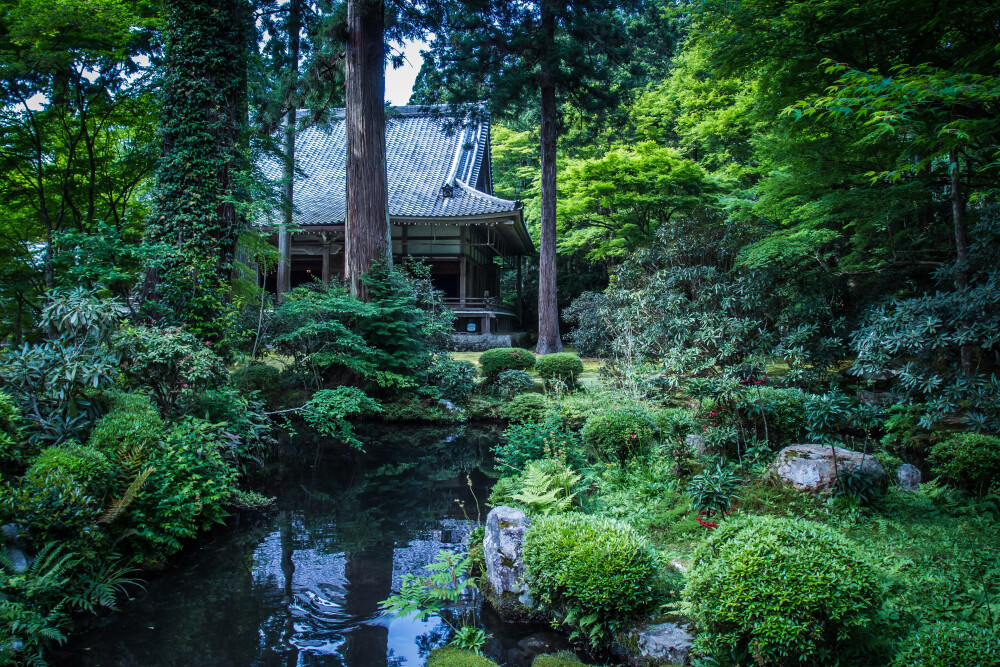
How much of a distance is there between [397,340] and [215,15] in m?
5.39

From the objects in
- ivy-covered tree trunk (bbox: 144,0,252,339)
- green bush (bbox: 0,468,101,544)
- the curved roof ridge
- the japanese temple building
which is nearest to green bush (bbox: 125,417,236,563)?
green bush (bbox: 0,468,101,544)

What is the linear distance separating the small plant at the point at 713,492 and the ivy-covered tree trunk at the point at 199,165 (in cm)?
570

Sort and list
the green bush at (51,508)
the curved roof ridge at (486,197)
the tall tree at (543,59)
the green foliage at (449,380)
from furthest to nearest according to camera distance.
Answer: the curved roof ridge at (486,197) < the tall tree at (543,59) < the green foliage at (449,380) < the green bush at (51,508)

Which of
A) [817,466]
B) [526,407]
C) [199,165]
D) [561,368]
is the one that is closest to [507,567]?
[817,466]

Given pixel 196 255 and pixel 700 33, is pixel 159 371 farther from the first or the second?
pixel 700 33

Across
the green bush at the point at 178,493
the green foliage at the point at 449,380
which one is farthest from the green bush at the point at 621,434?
the green foliage at the point at 449,380

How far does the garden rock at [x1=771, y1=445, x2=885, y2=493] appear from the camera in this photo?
4.11 metres

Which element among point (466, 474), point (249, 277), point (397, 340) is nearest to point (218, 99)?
point (249, 277)

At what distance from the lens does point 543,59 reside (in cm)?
1334

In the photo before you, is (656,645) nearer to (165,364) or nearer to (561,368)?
(165,364)

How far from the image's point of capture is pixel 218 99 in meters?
6.85

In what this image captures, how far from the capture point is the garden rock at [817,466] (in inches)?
162

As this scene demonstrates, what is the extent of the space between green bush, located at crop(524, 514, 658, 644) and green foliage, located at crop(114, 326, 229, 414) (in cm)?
380

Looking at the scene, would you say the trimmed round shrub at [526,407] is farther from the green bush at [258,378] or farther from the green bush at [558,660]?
the green bush at [558,660]
